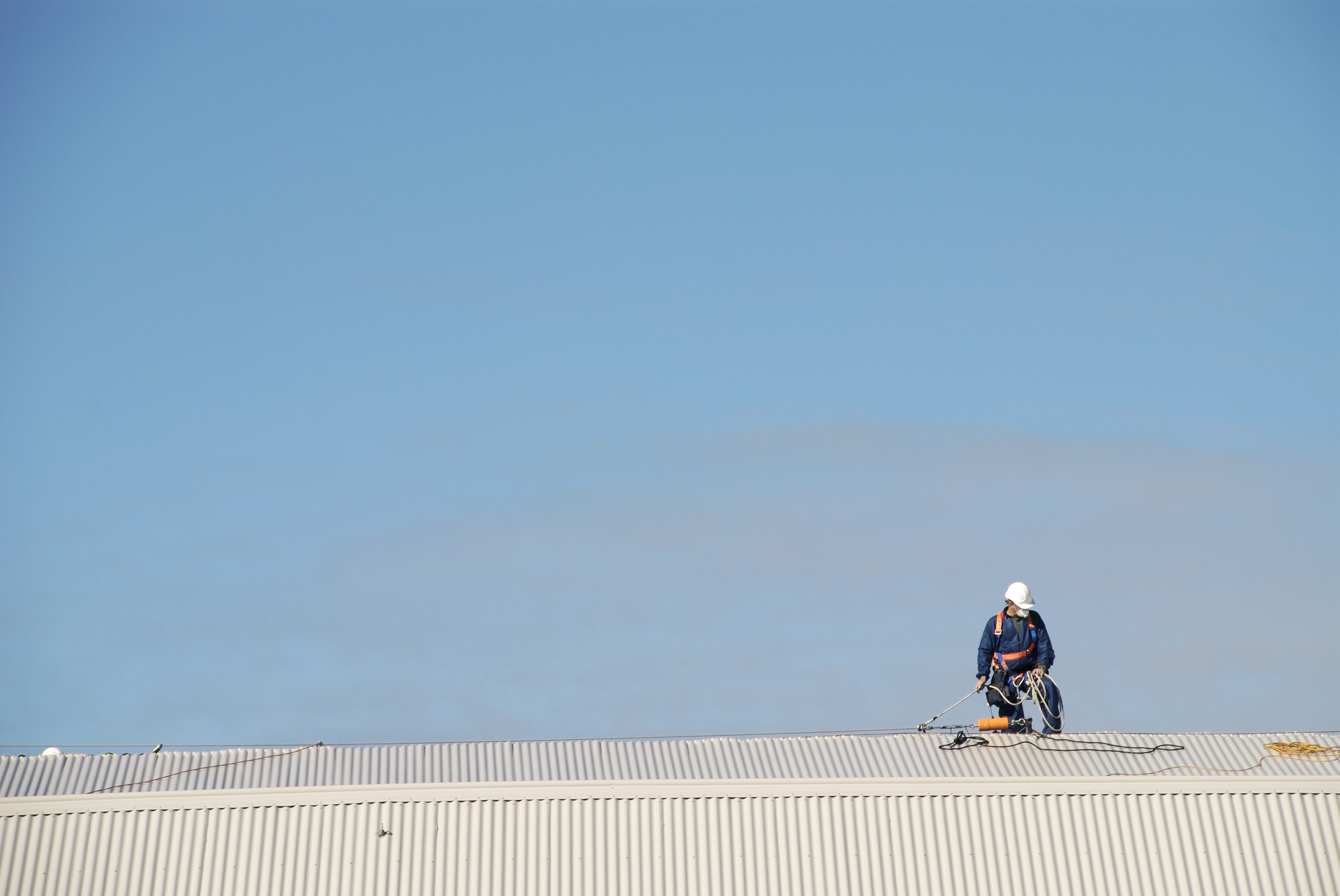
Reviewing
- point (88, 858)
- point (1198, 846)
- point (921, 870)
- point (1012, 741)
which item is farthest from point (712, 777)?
point (88, 858)

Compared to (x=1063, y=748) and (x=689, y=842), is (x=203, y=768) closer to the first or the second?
(x=689, y=842)

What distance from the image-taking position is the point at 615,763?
28672 mm

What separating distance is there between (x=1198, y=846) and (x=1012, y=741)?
4.03m

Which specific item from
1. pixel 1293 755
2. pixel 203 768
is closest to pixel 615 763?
pixel 203 768

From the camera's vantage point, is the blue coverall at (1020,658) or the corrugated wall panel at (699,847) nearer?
the corrugated wall panel at (699,847)

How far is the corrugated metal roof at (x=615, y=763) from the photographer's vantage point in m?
27.9

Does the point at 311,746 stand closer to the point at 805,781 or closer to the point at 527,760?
the point at 527,760

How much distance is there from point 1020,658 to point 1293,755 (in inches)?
196

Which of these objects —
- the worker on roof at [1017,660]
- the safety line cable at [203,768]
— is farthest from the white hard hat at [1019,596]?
the safety line cable at [203,768]

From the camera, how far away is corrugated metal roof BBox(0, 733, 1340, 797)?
27906 millimetres

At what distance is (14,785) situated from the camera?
27984 millimetres

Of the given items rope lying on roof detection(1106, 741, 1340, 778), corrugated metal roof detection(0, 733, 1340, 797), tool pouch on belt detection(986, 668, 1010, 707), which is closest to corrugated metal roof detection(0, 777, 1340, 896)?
corrugated metal roof detection(0, 733, 1340, 797)

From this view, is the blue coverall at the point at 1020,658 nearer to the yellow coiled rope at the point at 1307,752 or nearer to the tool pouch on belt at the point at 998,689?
the tool pouch on belt at the point at 998,689

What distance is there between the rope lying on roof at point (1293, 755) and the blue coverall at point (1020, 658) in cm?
315
